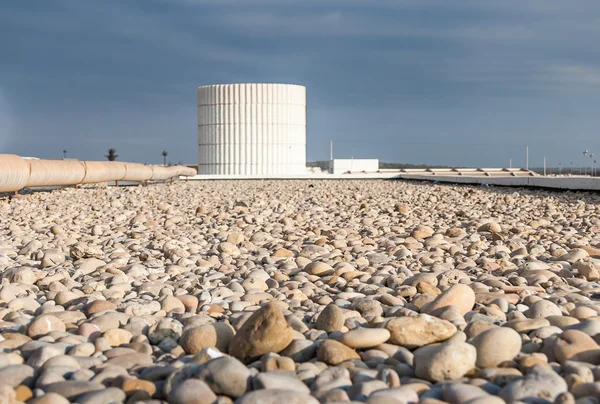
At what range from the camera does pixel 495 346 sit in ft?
7.46

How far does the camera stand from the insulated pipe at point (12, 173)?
10.7m

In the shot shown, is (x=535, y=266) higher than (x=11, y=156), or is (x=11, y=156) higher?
(x=11, y=156)

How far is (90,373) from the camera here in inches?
85.0

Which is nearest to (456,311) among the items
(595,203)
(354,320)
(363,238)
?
(354,320)

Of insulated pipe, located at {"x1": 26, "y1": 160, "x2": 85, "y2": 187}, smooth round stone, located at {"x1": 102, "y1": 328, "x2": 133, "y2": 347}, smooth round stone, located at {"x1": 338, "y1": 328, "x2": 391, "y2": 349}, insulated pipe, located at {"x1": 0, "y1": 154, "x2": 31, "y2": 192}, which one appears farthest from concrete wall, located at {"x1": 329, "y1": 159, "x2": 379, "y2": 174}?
smooth round stone, located at {"x1": 338, "y1": 328, "x2": 391, "y2": 349}

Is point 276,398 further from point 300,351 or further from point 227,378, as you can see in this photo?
point 300,351

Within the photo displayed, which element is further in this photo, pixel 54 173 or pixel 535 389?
pixel 54 173

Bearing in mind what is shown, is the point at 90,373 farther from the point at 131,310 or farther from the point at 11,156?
the point at 11,156

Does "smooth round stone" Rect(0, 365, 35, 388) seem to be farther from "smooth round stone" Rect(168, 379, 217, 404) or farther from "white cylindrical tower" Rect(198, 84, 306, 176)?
"white cylindrical tower" Rect(198, 84, 306, 176)

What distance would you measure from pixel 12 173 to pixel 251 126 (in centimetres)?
2226

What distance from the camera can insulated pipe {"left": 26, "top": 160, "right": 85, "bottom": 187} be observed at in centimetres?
1223

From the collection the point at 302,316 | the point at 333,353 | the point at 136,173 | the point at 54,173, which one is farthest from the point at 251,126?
the point at 333,353

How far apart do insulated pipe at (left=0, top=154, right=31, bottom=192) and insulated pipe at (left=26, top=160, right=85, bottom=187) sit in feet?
Answer: 1.29

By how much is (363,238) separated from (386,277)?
6.60 feet
